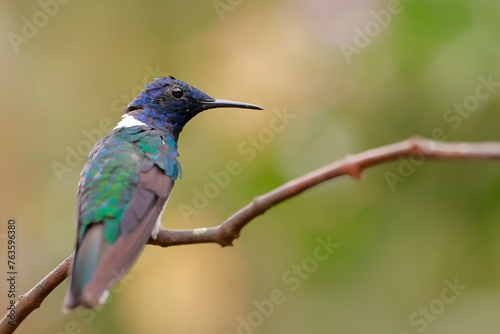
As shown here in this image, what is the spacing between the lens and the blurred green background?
13.3 ft

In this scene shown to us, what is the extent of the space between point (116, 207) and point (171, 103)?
1.21 metres

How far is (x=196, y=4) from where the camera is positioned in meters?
5.98

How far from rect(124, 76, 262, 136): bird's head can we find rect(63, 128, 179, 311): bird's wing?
17.0 inches

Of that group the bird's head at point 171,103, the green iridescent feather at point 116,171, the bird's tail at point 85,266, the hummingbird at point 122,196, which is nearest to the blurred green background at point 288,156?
the bird's head at point 171,103

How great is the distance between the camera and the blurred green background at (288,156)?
13.3 ft

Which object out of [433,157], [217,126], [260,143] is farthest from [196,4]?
[433,157]

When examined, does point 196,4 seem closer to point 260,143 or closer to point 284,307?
point 260,143

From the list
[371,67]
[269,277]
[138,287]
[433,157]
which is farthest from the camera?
[269,277]

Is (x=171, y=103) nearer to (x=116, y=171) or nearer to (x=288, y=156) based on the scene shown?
(x=288, y=156)

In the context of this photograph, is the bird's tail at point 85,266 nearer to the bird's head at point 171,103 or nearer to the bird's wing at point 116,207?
the bird's wing at point 116,207

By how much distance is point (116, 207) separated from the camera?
2812 millimetres

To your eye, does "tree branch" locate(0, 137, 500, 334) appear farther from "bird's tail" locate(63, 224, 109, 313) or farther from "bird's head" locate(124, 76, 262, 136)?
"bird's head" locate(124, 76, 262, 136)

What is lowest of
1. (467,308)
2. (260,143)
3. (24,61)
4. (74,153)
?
(467,308)

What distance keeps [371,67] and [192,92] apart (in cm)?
124
